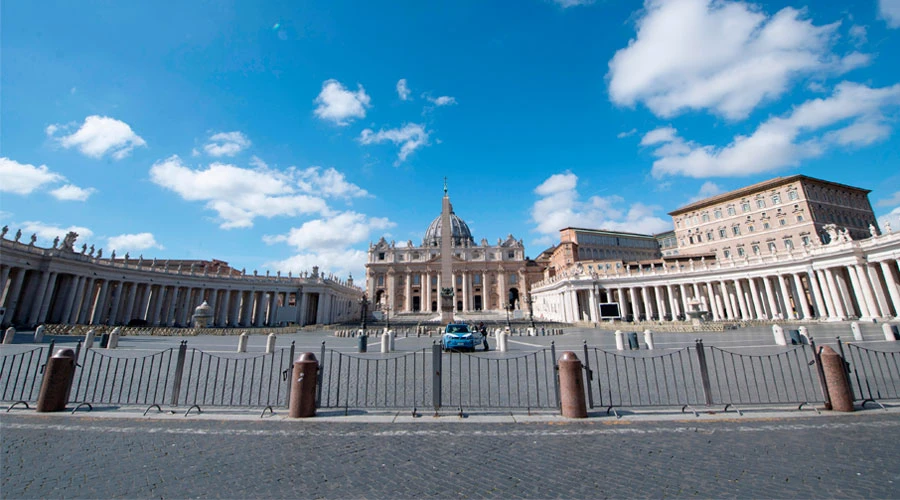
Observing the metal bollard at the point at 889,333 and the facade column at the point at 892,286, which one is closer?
the metal bollard at the point at 889,333

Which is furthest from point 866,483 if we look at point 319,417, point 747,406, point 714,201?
point 714,201

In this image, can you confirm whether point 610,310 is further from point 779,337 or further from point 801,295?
point 779,337

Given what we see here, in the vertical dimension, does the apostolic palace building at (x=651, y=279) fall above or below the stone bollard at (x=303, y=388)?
above

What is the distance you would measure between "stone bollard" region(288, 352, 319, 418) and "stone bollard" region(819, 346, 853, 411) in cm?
971

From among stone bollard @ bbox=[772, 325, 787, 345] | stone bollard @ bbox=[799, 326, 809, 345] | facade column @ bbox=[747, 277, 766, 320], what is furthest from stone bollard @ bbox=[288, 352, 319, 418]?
facade column @ bbox=[747, 277, 766, 320]

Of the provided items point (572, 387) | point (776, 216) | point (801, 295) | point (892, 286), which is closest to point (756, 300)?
point (801, 295)

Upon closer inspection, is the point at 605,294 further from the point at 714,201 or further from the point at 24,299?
the point at 24,299

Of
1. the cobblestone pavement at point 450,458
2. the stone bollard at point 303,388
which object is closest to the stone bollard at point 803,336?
the cobblestone pavement at point 450,458

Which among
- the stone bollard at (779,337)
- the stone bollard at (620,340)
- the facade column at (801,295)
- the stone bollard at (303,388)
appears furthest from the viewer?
the facade column at (801,295)

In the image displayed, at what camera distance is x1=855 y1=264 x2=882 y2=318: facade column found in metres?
32.0

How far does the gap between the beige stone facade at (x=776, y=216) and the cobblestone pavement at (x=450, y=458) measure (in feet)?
173

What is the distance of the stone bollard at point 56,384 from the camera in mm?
6766

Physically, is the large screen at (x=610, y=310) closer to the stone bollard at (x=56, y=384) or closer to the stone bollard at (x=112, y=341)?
the stone bollard at (x=112, y=341)

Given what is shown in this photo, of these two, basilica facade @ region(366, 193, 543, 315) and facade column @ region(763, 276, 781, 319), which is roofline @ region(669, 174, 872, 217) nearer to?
facade column @ region(763, 276, 781, 319)
